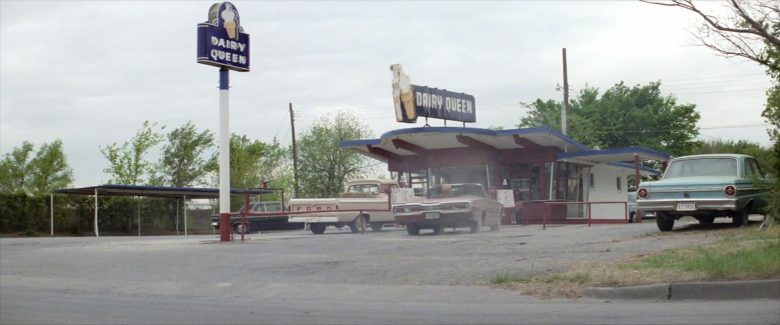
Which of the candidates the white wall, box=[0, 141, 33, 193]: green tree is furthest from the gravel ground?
box=[0, 141, 33, 193]: green tree

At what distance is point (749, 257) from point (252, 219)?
29253 mm

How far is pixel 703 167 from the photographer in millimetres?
19688

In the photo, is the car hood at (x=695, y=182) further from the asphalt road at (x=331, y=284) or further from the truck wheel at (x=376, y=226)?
the truck wheel at (x=376, y=226)

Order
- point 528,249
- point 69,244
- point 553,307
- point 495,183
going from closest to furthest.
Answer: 1. point 553,307
2. point 528,249
3. point 69,244
4. point 495,183

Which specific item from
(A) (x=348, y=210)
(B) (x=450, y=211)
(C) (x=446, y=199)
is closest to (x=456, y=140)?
(A) (x=348, y=210)

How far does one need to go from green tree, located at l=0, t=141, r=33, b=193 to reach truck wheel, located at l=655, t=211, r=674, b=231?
44481 millimetres

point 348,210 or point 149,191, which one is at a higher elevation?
point 149,191

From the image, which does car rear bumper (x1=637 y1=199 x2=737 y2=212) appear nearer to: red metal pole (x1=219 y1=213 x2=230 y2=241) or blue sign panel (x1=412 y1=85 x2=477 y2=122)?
red metal pole (x1=219 y1=213 x2=230 y2=241)

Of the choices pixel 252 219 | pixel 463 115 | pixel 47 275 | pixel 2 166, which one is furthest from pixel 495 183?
pixel 2 166

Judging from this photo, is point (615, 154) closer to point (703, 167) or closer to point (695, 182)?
point (703, 167)

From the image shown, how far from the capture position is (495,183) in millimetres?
34594

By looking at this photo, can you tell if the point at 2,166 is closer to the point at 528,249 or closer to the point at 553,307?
the point at 528,249

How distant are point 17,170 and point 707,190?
156 ft

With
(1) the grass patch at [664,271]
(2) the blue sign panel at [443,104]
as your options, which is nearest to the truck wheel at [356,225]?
(2) the blue sign panel at [443,104]
